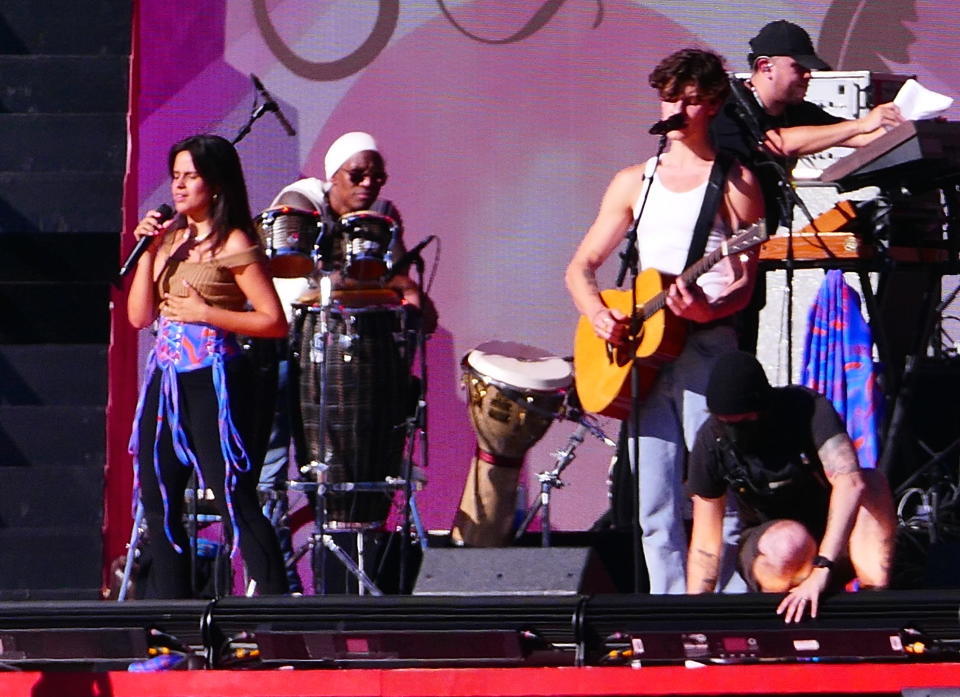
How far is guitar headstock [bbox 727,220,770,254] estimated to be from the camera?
16.0 ft

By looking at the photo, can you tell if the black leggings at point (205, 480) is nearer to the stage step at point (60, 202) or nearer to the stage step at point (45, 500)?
the stage step at point (45, 500)

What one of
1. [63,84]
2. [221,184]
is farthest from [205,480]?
[63,84]

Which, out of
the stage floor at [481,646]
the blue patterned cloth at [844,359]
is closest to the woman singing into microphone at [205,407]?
the stage floor at [481,646]

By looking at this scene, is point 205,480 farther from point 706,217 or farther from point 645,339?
point 706,217

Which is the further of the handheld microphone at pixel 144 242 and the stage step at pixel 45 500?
the stage step at pixel 45 500

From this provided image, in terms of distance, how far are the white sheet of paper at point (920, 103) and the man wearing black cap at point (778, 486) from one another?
127cm

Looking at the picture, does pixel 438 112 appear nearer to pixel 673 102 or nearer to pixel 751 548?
pixel 673 102

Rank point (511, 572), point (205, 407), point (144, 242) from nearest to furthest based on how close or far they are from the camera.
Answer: point (511, 572), point (205, 407), point (144, 242)

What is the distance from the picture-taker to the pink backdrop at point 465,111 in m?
7.28

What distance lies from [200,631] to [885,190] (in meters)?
2.62

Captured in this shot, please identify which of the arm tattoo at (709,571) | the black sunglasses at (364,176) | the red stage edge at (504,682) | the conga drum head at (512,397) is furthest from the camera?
the black sunglasses at (364,176)

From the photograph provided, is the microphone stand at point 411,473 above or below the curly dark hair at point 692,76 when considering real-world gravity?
below

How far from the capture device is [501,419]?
6.37 m

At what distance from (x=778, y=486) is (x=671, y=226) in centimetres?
86
